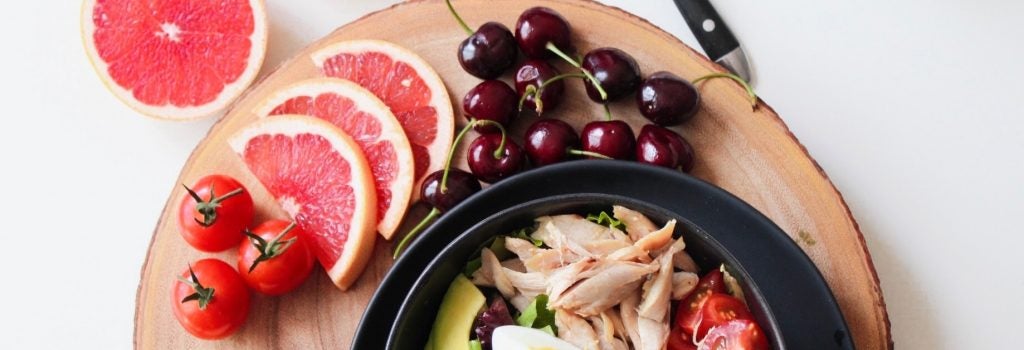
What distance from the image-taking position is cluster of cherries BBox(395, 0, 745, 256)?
191 cm

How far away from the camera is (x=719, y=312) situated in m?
1.67

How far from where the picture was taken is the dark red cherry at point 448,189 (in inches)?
76.7

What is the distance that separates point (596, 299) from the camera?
1713mm

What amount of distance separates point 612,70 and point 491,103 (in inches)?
10.4

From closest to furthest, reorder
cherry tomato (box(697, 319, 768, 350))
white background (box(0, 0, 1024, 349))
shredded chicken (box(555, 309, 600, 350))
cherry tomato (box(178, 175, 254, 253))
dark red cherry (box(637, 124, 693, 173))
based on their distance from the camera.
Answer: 1. cherry tomato (box(697, 319, 768, 350))
2. shredded chicken (box(555, 309, 600, 350))
3. dark red cherry (box(637, 124, 693, 173))
4. cherry tomato (box(178, 175, 254, 253))
5. white background (box(0, 0, 1024, 349))

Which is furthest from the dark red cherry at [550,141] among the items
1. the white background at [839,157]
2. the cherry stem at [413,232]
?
the white background at [839,157]

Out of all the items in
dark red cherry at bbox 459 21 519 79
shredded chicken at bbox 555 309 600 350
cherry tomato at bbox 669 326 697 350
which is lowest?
cherry tomato at bbox 669 326 697 350

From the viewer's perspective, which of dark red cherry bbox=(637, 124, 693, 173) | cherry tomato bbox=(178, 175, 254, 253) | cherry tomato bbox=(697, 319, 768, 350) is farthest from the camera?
cherry tomato bbox=(178, 175, 254, 253)

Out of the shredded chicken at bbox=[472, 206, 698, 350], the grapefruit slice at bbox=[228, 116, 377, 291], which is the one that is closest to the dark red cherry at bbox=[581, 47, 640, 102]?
the shredded chicken at bbox=[472, 206, 698, 350]

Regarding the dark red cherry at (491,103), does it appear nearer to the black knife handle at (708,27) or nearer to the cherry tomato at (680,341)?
the black knife handle at (708,27)

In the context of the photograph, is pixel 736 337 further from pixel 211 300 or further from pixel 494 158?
pixel 211 300

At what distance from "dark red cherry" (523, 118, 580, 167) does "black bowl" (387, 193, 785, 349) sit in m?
0.19

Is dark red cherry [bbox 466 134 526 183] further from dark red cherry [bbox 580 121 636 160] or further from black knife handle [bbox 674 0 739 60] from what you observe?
black knife handle [bbox 674 0 739 60]

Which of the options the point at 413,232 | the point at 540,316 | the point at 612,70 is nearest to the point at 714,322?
the point at 540,316
